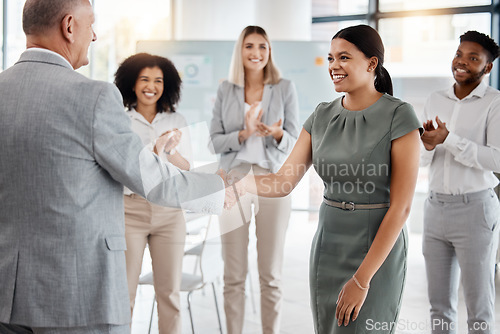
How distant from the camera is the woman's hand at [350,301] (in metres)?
1.83

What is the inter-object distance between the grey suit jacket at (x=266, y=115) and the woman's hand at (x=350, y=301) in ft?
4.77

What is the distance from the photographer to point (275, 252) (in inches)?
124

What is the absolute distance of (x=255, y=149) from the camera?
128 inches

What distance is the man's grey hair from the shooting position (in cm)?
163

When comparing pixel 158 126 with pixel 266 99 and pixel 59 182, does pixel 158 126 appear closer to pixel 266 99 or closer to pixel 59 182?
pixel 266 99

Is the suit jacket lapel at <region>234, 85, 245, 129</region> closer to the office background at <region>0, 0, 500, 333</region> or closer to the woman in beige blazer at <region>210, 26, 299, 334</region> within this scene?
the woman in beige blazer at <region>210, 26, 299, 334</region>

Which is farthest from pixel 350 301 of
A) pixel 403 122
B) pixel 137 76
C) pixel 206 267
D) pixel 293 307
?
pixel 293 307

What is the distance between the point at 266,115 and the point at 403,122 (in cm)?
154

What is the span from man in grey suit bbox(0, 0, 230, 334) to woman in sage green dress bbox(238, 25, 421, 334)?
700 millimetres

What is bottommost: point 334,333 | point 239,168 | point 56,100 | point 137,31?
point 334,333

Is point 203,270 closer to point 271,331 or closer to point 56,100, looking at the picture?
point 271,331

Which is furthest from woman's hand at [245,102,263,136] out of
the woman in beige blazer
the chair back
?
the chair back

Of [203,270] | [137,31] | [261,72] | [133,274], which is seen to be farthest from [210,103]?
[133,274]

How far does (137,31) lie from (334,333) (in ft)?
19.4
